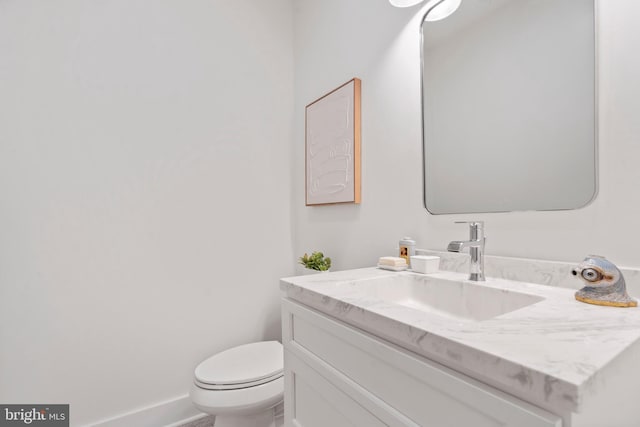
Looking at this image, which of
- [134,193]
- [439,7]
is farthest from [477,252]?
[134,193]

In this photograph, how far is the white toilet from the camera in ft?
3.65

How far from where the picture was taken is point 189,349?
5.06 ft

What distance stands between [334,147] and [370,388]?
1151mm

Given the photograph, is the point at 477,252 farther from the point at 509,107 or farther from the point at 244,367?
the point at 244,367

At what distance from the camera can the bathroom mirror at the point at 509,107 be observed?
731mm

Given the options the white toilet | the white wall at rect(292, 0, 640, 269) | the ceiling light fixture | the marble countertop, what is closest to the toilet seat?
the white toilet

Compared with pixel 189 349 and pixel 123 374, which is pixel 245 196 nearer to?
pixel 189 349

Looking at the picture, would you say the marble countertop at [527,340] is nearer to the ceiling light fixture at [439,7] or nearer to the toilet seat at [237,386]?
the toilet seat at [237,386]

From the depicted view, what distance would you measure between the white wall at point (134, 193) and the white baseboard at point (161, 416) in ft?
0.11

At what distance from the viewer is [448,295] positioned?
2.83 feet

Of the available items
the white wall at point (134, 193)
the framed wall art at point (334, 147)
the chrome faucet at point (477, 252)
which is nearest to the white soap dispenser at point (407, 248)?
the chrome faucet at point (477, 252)

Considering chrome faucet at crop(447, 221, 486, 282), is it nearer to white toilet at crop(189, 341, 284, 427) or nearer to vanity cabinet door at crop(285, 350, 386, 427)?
vanity cabinet door at crop(285, 350, 386, 427)

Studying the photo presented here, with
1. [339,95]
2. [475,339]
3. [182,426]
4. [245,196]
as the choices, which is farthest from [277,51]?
[182,426]

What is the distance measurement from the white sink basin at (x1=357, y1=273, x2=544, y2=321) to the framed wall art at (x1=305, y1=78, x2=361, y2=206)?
528 mm
